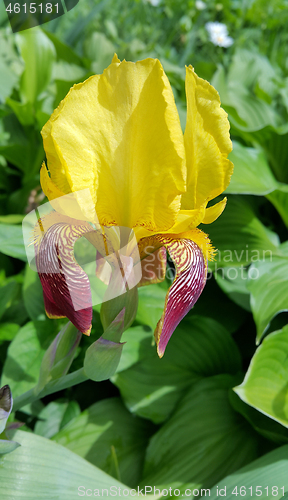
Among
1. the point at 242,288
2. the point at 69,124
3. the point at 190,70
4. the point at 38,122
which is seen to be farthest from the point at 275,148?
the point at 69,124

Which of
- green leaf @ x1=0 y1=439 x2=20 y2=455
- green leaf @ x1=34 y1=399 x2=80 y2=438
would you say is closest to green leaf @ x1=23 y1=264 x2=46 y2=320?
green leaf @ x1=34 y1=399 x2=80 y2=438

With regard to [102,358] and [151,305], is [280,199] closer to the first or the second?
[151,305]

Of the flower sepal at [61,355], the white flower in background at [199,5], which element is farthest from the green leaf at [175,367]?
the white flower in background at [199,5]

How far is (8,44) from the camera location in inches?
76.6

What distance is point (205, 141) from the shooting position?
0.59 metres

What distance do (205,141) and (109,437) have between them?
838 mm

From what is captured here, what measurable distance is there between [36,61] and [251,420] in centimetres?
167

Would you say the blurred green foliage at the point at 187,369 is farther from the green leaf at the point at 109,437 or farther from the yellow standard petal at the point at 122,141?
the yellow standard petal at the point at 122,141

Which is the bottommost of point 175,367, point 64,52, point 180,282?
point 175,367

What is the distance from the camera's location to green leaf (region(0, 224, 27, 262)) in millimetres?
1035

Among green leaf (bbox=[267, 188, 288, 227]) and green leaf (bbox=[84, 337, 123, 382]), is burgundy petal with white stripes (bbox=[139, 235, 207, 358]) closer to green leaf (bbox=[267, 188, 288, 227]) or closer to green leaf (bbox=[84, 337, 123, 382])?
green leaf (bbox=[84, 337, 123, 382])

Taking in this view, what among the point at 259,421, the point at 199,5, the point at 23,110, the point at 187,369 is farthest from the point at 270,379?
the point at 199,5

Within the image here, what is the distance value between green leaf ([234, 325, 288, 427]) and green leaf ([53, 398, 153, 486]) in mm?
395

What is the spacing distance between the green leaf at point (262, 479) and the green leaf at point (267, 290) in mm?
263
